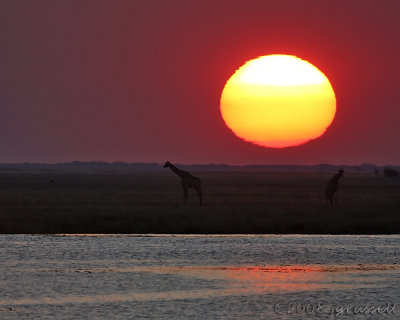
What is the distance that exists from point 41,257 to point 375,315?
36.4ft

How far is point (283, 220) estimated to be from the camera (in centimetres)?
3844

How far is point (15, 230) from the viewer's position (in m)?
34.4

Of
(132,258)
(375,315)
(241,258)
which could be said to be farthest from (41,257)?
(375,315)

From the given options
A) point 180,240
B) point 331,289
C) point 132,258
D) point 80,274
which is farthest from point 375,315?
point 180,240

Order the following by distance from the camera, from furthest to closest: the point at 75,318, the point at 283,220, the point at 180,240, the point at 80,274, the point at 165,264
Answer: the point at 283,220 < the point at 180,240 < the point at 165,264 < the point at 80,274 < the point at 75,318

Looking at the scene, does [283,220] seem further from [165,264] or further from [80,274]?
[80,274]

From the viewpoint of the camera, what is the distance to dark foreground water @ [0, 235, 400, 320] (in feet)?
56.9

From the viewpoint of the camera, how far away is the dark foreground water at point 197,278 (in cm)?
1734

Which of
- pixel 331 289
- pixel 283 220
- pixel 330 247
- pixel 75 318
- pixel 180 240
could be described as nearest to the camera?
pixel 75 318

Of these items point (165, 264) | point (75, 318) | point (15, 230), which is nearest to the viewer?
point (75, 318)

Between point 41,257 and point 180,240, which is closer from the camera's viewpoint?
point 41,257

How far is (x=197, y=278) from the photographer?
70.3 feet

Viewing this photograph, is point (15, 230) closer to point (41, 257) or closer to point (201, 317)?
point (41, 257)

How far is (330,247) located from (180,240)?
500 centimetres
